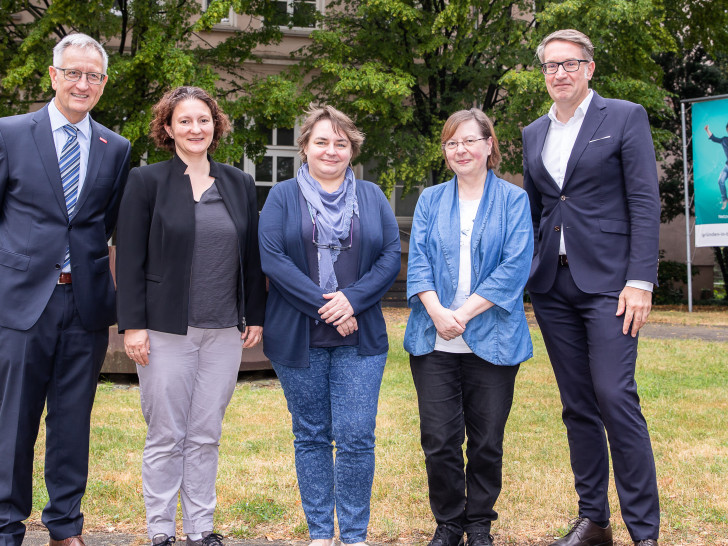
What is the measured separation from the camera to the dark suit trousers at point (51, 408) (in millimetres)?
3613

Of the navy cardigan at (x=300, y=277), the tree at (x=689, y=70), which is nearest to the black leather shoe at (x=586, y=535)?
the navy cardigan at (x=300, y=277)

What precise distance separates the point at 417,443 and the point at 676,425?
2.42 meters

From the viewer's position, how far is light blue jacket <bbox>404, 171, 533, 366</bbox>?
373 centimetres

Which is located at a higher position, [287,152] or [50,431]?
[287,152]

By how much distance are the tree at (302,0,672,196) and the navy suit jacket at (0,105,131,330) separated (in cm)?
1317

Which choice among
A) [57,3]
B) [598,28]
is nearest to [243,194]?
[57,3]

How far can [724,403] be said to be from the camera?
25.7 ft

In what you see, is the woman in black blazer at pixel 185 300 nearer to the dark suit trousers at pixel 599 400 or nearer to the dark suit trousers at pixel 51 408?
the dark suit trousers at pixel 51 408

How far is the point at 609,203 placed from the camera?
12.6 feet

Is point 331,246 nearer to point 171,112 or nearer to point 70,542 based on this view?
point 171,112

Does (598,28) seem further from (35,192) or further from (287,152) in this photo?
(35,192)

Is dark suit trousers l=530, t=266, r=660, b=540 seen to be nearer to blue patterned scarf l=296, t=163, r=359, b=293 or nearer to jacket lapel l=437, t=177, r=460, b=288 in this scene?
jacket lapel l=437, t=177, r=460, b=288

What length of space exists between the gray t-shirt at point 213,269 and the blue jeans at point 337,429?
1.26 ft

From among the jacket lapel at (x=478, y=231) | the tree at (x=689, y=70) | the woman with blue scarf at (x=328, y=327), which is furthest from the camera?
the tree at (x=689, y=70)
